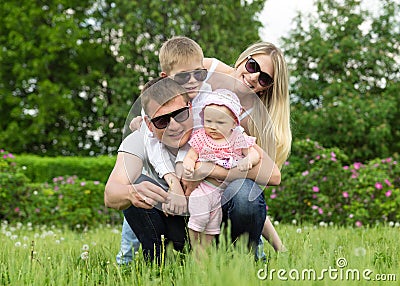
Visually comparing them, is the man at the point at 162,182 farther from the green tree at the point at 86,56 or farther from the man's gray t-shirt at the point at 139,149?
the green tree at the point at 86,56

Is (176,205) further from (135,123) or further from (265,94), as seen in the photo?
(265,94)

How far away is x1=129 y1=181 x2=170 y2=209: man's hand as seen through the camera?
8.70ft

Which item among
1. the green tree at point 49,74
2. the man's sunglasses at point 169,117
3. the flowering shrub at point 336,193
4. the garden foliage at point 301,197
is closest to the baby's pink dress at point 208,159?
the man's sunglasses at point 169,117

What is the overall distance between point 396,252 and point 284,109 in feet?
3.31

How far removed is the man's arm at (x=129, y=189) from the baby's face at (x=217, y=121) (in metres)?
0.38

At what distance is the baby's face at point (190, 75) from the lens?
273 centimetres

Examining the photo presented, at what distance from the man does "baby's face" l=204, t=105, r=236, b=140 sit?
10 cm

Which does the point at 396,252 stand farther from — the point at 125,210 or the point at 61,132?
the point at 61,132

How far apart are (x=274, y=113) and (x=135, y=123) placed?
2.69ft

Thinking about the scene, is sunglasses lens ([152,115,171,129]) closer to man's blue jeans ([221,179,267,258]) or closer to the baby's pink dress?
the baby's pink dress

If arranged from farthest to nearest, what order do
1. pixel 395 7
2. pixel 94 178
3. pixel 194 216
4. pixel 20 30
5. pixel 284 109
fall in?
pixel 20 30, pixel 395 7, pixel 94 178, pixel 284 109, pixel 194 216

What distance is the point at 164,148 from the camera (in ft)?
9.29

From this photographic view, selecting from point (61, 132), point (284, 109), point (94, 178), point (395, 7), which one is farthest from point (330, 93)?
point (284, 109)

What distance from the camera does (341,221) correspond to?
276 inches
